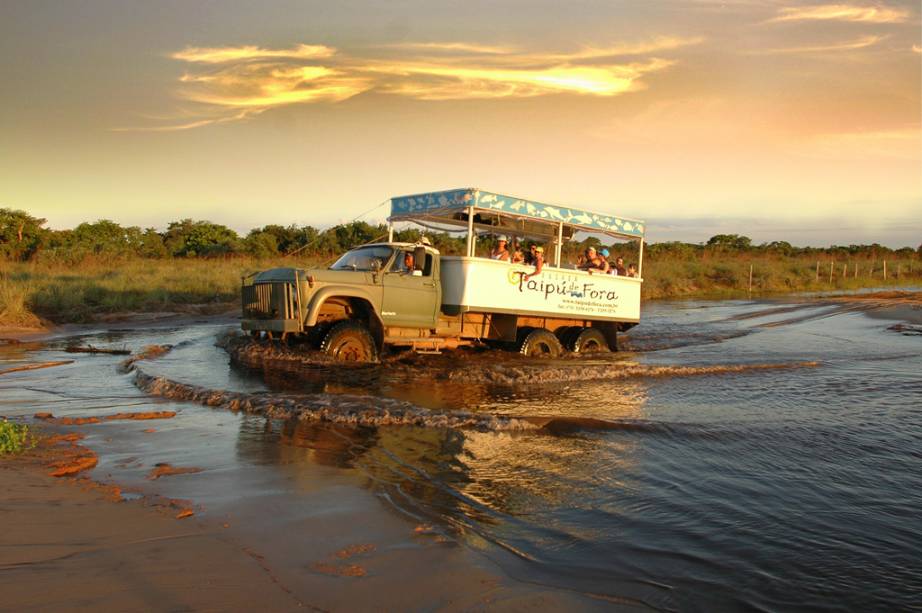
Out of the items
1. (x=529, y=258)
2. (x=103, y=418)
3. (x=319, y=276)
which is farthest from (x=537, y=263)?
(x=103, y=418)

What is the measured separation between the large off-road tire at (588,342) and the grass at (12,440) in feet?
36.5

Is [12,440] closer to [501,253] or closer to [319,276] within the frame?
[319,276]

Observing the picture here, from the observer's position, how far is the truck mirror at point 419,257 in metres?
12.6

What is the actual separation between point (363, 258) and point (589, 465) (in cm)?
711

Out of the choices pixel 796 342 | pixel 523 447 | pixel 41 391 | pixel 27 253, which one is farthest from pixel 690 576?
pixel 27 253

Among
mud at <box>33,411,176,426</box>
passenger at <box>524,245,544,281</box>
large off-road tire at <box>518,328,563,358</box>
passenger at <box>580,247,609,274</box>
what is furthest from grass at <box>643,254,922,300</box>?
mud at <box>33,411,176,426</box>

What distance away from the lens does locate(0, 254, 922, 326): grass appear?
20750 millimetres

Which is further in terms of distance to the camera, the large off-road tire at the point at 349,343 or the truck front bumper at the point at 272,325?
the large off-road tire at the point at 349,343

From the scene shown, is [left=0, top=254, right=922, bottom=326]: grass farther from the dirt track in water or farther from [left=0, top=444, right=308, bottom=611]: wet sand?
[left=0, top=444, right=308, bottom=611]: wet sand

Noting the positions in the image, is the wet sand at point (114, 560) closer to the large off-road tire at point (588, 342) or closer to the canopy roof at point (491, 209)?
the canopy roof at point (491, 209)

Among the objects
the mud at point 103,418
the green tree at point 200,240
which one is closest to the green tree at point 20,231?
the green tree at point 200,240

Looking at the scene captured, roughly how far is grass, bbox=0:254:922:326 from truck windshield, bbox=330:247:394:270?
33.2ft

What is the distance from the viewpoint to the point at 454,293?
13.3 metres

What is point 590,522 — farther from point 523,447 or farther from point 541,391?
point 541,391
